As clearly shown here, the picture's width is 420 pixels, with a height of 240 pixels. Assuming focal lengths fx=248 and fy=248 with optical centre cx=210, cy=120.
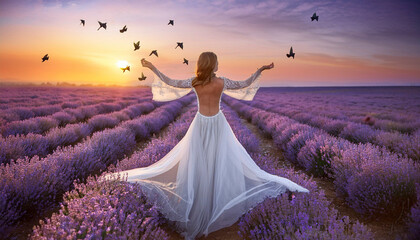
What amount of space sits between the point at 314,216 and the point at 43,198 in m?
2.81

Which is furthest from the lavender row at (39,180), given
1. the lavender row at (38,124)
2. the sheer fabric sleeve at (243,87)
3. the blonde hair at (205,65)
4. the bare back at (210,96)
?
the lavender row at (38,124)

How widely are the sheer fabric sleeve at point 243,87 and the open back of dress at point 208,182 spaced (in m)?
0.35

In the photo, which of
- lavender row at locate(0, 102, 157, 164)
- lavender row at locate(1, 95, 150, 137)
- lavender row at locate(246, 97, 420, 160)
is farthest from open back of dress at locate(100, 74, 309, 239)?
Answer: lavender row at locate(1, 95, 150, 137)

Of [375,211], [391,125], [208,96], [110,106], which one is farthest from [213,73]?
[110,106]

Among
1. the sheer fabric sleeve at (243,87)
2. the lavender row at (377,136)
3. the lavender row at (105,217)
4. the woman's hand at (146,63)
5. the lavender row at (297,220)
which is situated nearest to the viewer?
the lavender row at (105,217)

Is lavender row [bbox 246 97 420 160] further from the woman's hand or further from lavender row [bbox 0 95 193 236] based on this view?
lavender row [bbox 0 95 193 236]

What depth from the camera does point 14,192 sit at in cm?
251

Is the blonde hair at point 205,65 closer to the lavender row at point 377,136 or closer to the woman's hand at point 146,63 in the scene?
the woman's hand at point 146,63

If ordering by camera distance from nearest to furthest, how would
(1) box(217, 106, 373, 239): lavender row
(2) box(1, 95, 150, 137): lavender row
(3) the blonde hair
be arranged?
1. (1) box(217, 106, 373, 239): lavender row
2. (3) the blonde hair
3. (2) box(1, 95, 150, 137): lavender row

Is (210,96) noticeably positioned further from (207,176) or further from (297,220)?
(297,220)

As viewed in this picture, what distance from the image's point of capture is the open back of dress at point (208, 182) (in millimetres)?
2426

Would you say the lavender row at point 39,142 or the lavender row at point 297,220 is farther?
the lavender row at point 39,142

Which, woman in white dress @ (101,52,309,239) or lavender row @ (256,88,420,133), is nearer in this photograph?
woman in white dress @ (101,52,309,239)

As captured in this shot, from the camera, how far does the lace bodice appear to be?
2686 mm
